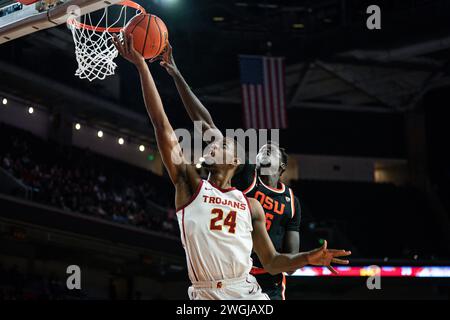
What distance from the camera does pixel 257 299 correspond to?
177 inches

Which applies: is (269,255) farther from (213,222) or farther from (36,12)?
(36,12)

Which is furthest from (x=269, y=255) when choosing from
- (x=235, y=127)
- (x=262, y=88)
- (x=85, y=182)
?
(x=235, y=127)

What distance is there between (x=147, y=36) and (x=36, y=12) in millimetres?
2012

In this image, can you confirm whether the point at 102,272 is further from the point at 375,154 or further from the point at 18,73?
the point at 375,154

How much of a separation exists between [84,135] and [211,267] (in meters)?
22.3

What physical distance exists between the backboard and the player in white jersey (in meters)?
2.69

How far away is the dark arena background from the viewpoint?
20.9 m

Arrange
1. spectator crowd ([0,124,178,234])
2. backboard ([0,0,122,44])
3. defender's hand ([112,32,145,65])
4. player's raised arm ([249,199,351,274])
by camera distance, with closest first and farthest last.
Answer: player's raised arm ([249,199,351,274]) → defender's hand ([112,32,145,65]) → backboard ([0,0,122,44]) → spectator crowd ([0,124,178,234])

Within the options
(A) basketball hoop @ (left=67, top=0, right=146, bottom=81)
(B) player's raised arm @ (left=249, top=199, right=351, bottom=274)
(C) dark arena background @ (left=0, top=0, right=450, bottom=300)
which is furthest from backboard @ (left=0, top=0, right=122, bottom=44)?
(C) dark arena background @ (left=0, top=0, right=450, bottom=300)

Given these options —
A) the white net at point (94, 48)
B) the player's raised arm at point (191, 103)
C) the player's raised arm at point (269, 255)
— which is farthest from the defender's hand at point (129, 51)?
the white net at point (94, 48)

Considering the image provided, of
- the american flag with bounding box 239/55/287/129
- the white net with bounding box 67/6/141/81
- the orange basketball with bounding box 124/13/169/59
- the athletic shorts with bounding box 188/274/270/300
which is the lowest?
the athletic shorts with bounding box 188/274/270/300

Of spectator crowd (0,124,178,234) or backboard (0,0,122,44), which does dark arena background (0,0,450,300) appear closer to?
spectator crowd (0,124,178,234)

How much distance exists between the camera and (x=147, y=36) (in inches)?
226

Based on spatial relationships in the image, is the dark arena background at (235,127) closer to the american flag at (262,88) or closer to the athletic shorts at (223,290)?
the american flag at (262,88)
